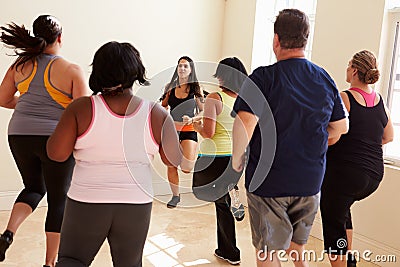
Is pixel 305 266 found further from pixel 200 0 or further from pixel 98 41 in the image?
pixel 200 0

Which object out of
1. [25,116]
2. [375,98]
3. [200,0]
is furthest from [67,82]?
[200,0]

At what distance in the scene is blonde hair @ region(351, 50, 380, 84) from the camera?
2.62 metres

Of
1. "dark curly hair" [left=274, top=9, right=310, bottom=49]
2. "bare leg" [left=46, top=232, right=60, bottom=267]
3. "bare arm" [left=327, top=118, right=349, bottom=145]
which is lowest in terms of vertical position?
"bare leg" [left=46, top=232, right=60, bottom=267]

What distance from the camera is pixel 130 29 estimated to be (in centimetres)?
456

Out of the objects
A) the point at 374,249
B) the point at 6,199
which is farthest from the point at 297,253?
the point at 6,199

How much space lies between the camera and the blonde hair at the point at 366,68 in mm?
2623

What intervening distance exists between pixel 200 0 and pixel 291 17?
3.11 meters

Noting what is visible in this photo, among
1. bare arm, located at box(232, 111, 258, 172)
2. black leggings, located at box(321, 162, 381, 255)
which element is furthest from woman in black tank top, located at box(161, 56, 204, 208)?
bare arm, located at box(232, 111, 258, 172)

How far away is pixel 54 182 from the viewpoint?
2477 mm

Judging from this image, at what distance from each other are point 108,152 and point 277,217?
2.74 feet

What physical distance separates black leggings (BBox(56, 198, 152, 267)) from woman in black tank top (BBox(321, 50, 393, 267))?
129cm

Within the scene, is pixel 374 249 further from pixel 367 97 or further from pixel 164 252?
pixel 164 252

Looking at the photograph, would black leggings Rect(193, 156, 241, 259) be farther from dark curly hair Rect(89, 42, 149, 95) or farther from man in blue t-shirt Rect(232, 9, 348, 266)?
dark curly hair Rect(89, 42, 149, 95)

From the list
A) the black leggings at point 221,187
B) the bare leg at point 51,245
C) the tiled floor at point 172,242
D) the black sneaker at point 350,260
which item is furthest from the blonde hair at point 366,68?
the bare leg at point 51,245
